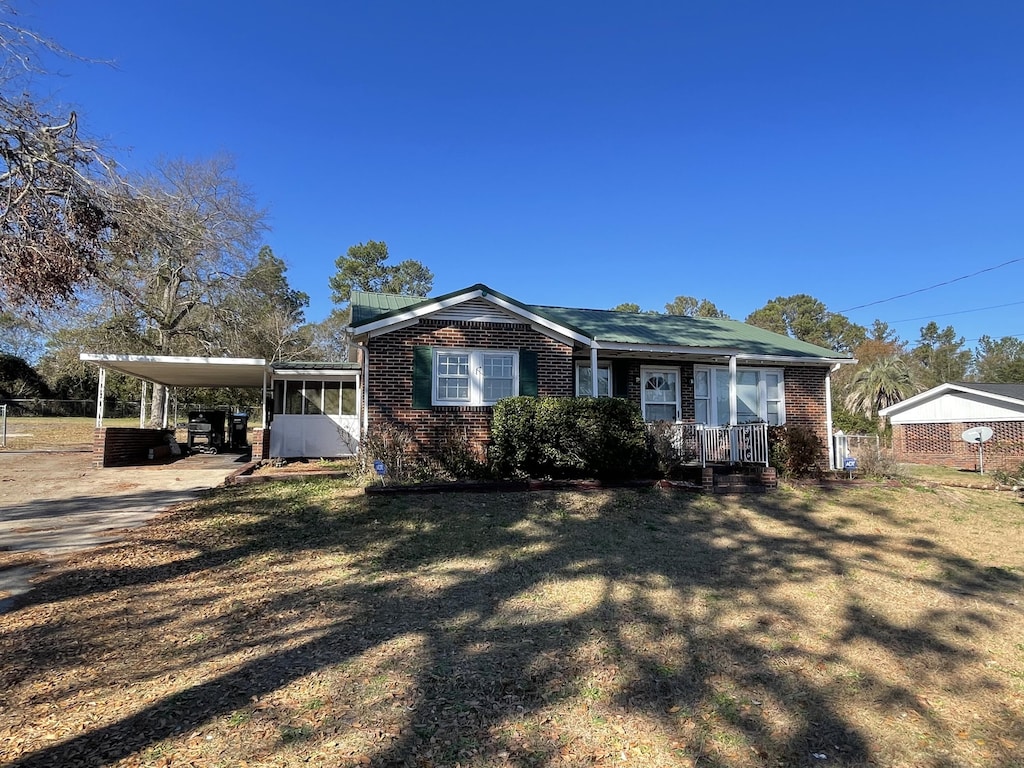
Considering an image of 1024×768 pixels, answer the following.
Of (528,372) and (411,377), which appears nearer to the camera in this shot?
(411,377)

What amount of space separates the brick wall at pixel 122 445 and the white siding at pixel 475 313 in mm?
8974

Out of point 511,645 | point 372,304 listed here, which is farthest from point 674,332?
point 511,645

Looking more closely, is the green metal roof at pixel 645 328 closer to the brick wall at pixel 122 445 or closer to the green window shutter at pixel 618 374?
the green window shutter at pixel 618 374

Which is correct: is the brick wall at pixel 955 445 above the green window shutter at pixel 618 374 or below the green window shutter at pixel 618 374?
below

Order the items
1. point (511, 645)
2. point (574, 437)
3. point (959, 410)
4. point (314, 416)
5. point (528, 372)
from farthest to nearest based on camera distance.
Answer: point (959, 410), point (314, 416), point (528, 372), point (574, 437), point (511, 645)

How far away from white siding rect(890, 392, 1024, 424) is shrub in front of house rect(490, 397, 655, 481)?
66.4 feet

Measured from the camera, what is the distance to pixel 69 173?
246 inches

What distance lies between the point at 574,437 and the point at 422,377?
10.9 feet

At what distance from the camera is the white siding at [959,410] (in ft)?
74.6

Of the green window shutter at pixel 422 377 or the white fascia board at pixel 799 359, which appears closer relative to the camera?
the green window shutter at pixel 422 377

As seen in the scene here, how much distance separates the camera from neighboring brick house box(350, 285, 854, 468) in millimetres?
11578

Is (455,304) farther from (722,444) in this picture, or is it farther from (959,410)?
(959,410)

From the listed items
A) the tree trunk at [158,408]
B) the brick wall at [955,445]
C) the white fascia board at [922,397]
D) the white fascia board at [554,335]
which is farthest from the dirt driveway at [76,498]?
the white fascia board at [922,397]

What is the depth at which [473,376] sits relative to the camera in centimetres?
1204
